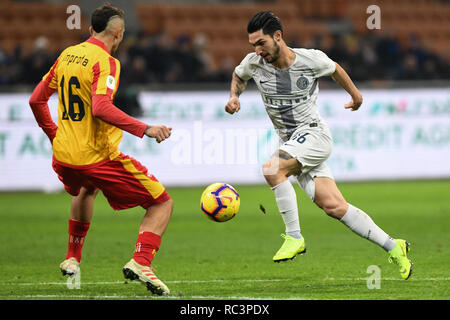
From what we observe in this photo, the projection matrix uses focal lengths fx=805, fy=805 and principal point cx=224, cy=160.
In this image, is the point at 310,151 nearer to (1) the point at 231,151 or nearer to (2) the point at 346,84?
(2) the point at 346,84

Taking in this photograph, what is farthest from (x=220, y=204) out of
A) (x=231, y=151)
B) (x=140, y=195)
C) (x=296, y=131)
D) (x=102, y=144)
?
(x=231, y=151)

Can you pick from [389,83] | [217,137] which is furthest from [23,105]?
[389,83]

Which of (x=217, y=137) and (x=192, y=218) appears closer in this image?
(x=192, y=218)

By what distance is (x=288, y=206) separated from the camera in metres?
6.83

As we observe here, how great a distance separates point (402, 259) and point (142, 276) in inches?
85.7

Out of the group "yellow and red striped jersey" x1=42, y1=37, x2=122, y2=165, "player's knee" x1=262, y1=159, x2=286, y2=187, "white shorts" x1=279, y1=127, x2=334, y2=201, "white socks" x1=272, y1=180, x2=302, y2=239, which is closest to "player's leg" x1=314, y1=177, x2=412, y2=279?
"white shorts" x1=279, y1=127, x2=334, y2=201

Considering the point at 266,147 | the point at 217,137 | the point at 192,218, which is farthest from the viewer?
the point at 217,137

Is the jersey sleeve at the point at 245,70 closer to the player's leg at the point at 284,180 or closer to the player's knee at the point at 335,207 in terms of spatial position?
the player's leg at the point at 284,180

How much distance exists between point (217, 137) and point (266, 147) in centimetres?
142

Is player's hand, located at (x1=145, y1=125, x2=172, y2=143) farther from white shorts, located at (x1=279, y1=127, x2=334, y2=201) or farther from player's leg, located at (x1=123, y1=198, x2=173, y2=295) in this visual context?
white shorts, located at (x1=279, y1=127, x2=334, y2=201)

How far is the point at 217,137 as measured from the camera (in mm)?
16594

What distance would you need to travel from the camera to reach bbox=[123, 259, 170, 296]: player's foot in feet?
19.8
